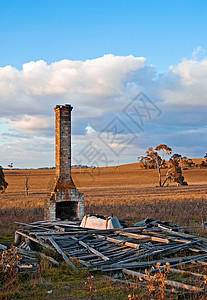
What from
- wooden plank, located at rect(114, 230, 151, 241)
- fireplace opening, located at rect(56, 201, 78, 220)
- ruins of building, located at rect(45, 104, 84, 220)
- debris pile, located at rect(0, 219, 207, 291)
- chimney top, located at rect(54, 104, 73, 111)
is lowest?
debris pile, located at rect(0, 219, 207, 291)

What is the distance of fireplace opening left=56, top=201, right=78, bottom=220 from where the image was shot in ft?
59.8

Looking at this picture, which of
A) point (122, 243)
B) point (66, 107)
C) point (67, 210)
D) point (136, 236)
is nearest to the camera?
point (122, 243)

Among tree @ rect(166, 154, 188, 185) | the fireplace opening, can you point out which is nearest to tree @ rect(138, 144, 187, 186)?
tree @ rect(166, 154, 188, 185)

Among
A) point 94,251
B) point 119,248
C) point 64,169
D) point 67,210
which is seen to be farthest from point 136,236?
point 67,210

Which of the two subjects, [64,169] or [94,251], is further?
[64,169]

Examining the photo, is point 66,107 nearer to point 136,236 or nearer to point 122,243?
point 136,236

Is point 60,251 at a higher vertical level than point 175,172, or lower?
lower

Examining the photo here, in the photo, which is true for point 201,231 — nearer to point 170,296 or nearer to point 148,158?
point 170,296

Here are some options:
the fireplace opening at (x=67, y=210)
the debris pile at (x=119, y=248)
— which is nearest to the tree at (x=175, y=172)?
the fireplace opening at (x=67, y=210)

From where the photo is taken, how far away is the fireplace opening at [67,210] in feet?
59.8

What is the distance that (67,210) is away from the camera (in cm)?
1847

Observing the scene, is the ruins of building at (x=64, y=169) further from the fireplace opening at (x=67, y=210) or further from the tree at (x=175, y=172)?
the tree at (x=175, y=172)

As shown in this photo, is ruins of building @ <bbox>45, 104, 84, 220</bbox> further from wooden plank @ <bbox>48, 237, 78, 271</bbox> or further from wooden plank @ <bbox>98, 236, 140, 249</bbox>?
wooden plank @ <bbox>98, 236, 140, 249</bbox>

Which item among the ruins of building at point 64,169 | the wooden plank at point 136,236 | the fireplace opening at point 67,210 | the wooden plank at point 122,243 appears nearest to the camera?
the wooden plank at point 122,243
